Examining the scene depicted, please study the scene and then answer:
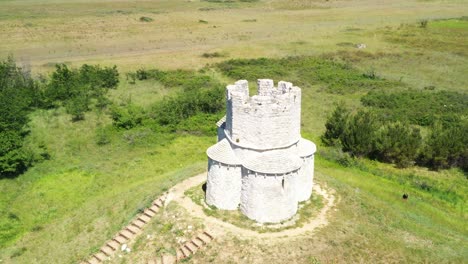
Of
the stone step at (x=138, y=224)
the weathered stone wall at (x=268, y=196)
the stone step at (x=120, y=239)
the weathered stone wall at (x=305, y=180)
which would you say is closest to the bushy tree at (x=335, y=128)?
the weathered stone wall at (x=305, y=180)

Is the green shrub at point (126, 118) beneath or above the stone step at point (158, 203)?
above

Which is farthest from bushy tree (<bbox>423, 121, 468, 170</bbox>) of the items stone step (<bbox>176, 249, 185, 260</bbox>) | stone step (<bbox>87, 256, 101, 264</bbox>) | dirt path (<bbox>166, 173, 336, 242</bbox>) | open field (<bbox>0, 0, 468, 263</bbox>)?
stone step (<bbox>87, 256, 101, 264</bbox>)

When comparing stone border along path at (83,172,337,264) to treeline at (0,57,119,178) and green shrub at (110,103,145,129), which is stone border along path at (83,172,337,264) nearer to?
treeline at (0,57,119,178)

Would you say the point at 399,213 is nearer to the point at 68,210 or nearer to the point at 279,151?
the point at 279,151

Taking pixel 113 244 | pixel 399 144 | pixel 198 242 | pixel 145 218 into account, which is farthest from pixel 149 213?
pixel 399 144

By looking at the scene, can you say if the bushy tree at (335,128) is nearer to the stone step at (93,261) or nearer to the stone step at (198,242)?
the stone step at (198,242)

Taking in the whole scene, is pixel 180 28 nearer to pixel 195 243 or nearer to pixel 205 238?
pixel 205 238
